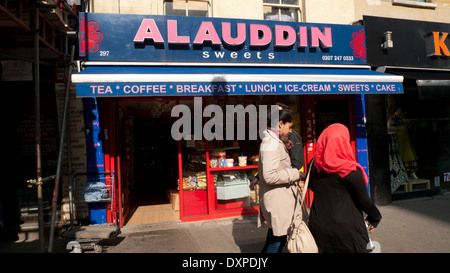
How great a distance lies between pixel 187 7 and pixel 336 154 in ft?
17.5

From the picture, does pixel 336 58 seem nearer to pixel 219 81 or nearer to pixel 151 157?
pixel 219 81

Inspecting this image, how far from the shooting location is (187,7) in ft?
21.3

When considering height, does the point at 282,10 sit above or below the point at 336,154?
above

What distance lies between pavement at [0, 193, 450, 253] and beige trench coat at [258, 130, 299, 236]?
5.26 ft

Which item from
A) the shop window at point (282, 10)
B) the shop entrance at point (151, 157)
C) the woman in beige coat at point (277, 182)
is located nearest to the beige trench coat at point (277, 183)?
the woman in beige coat at point (277, 182)

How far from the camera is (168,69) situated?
557cm

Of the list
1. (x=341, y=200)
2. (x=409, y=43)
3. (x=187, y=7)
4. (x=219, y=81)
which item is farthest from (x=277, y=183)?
(x=409, y=43)

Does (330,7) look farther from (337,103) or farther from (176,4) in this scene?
(176,4)

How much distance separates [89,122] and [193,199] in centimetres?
248

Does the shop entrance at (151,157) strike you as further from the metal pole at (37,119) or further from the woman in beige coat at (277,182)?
the woman in beige coat at (277,182)

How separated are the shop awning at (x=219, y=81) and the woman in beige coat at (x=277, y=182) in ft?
6.85

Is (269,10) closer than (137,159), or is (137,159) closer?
(269,10)

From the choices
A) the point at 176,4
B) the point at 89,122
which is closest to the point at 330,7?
the point at 176,4

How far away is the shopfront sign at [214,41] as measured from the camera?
18.1 feet
